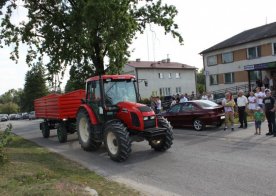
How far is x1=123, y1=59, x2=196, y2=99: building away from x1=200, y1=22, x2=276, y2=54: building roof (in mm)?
16544

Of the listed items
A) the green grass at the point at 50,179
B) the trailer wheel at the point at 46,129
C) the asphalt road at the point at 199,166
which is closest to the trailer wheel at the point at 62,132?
the asphalt road at the point at 199,166

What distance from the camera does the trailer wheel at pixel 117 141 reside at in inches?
424

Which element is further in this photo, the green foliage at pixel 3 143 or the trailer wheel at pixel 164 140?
the trailer wheel at pixel 164 140

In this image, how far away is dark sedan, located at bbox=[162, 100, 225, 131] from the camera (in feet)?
56.1

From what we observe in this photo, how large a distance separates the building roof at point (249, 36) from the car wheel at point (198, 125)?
78.0 ft

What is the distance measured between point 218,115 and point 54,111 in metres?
7.61

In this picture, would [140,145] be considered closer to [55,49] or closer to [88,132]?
[88,132]

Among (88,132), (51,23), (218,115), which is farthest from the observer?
(51,23)

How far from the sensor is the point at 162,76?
65.6 m

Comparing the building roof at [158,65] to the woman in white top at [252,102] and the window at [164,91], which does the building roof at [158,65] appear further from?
the woman in white top at [252,102]

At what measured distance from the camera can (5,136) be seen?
1095 centimetres

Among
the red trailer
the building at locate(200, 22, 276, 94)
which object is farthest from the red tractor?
the building at locate(200, 22, 276, 94)

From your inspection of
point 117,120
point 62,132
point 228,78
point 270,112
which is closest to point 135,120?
point 117,120

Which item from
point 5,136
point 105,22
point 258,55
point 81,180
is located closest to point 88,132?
point 5,136
